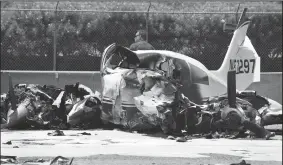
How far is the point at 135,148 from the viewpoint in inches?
428

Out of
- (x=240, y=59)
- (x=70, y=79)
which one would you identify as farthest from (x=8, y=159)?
(x=70, y=79)

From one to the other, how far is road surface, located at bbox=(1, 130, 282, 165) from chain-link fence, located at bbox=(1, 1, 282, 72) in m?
5.52

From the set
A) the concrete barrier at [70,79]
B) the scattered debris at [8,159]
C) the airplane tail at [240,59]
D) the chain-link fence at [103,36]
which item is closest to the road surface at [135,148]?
the scattered debris at [8,159]

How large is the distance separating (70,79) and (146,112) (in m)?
5.89

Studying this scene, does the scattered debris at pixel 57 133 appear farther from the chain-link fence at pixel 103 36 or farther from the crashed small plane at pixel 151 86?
the chain-link fence at pixel 103 36

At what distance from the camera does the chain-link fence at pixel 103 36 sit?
1861 cm

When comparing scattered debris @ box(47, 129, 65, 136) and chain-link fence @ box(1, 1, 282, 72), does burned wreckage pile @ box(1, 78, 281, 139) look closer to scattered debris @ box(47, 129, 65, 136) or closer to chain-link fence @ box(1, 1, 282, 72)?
scattered debris @ box(47, 129, 65, 136)

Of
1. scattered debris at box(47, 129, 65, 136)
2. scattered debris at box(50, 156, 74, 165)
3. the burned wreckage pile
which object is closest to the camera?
scattered debris at box(50, 156, 74, 165)

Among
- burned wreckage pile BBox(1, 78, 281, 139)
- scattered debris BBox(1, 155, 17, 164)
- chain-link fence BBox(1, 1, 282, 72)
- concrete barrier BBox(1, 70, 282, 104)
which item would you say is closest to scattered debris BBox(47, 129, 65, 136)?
burned wreckage pile BBox(1, 78, 281, 139)

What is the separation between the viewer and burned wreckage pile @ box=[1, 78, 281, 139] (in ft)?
40.7

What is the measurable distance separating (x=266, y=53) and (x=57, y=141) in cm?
884

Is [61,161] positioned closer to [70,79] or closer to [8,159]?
[8,159]

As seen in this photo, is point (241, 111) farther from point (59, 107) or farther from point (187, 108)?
point (59, 107)

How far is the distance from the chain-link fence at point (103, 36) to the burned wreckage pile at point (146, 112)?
3516 millimetres
